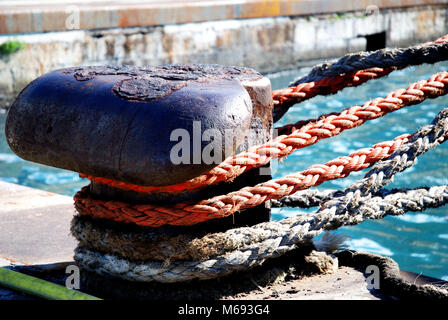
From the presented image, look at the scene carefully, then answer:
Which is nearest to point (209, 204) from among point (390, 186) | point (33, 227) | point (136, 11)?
point (33, 227)

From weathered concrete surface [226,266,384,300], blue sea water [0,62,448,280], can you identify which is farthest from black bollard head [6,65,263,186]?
blue sea water [0,62,448,280]

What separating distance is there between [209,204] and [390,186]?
3.35m

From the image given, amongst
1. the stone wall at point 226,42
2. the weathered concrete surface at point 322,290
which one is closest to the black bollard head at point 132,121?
the weathered concrete surface at point 322,290

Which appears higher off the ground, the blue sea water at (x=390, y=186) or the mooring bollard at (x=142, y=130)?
the mooring bollard at (x=142, y=130)

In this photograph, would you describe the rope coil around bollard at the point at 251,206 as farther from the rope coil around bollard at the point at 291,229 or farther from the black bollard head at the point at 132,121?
the black bollard head at the point at 132,121

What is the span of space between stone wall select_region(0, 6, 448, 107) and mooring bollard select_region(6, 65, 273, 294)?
5378 mm

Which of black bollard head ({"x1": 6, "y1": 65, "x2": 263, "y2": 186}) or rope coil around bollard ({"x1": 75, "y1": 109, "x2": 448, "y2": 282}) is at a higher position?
black bollard head ({"x1": 6, "y1": 65, "x2": 263, "y2": 186})

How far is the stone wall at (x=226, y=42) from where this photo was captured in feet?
23.6

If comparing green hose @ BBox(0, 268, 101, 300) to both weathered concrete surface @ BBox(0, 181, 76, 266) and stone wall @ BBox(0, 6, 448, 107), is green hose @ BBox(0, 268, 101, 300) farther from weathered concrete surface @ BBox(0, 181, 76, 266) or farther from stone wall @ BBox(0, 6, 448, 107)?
stone wall @ BBox(0, 6, 448, 107)

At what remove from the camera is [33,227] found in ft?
8.69

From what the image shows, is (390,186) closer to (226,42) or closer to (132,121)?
(132,121)

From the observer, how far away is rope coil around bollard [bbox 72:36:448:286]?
183cm
